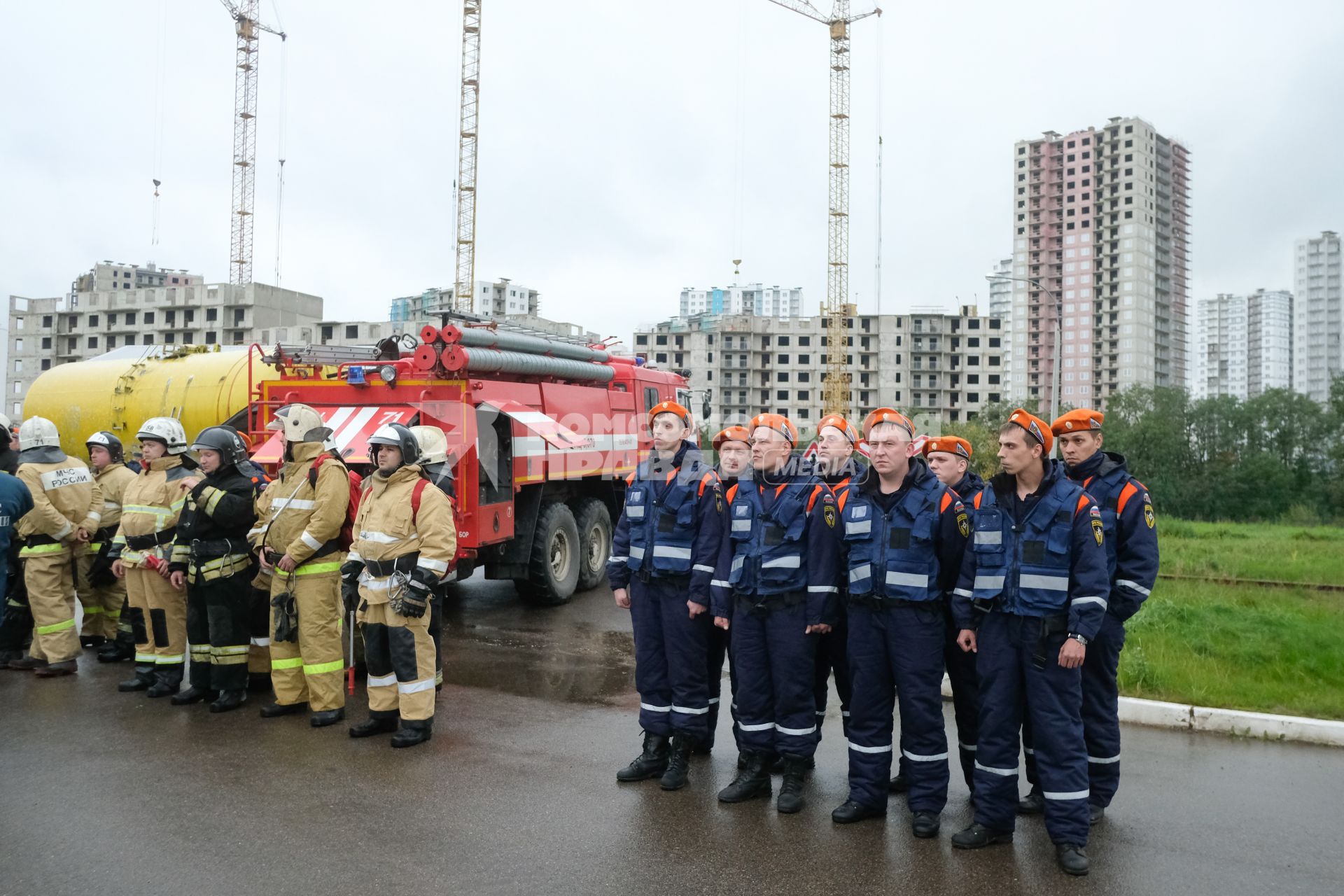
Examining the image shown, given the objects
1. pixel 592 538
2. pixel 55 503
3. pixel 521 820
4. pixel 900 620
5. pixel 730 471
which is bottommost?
pixel 521 820

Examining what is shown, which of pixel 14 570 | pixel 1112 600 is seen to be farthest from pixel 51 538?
pixel 1112 600

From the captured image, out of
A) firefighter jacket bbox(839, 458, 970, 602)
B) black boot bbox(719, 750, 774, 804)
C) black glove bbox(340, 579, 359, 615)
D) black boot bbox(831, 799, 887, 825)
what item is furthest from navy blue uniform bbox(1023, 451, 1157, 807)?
black glove bbox(340, 579, 359, 615)

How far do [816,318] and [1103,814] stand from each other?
13969 cm

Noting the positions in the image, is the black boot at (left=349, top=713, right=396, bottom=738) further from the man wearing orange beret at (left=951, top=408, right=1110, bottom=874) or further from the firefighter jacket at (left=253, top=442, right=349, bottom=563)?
the man wearing orange beret at (left=951, top=408, right=1110, bottom=874)

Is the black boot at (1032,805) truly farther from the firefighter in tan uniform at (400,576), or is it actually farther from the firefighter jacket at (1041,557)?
the firefighter in tan uniform at (400,576)

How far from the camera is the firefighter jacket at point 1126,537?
4695 mm

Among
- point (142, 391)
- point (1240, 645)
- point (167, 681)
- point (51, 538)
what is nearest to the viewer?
point (167, 681)

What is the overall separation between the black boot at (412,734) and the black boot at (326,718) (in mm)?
574

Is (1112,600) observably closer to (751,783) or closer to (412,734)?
(751,783)

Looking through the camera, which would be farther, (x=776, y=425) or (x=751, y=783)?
(x=776, y=425)

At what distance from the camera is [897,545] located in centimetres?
477

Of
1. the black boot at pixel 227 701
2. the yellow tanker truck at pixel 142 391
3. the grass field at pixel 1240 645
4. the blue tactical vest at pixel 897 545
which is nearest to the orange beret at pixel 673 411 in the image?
the blue tactical vest at pixel 897 545

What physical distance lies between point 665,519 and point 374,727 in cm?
240

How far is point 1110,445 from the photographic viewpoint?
198 feet
